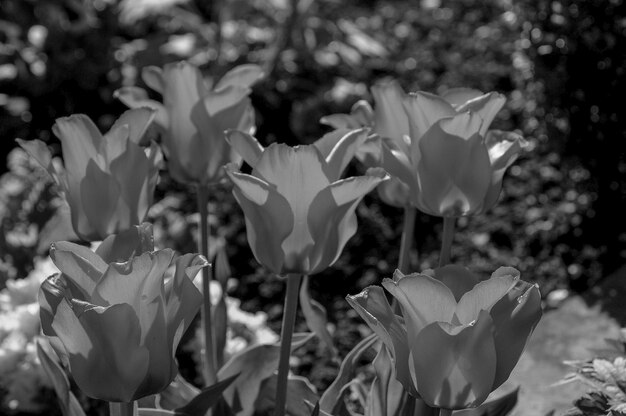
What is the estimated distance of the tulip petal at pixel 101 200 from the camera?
1435 millimetres

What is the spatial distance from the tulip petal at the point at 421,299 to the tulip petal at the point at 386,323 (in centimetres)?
2

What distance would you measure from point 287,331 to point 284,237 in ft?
0.55

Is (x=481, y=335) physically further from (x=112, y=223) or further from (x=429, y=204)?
(x=112, y=223)

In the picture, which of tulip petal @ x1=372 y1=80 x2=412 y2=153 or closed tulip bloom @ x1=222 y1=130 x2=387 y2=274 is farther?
tulip petal @ x1=372 y1=80 x2=412 y2=153

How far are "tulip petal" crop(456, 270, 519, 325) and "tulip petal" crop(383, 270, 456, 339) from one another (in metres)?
0.01

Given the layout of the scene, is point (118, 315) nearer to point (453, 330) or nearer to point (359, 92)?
point (453, 330)

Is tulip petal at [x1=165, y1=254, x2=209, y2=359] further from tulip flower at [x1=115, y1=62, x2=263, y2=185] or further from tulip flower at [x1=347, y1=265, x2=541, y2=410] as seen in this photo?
tulip flower at [x1=115, y1=62, x2=263, y2=185]

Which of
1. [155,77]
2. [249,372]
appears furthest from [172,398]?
[155,77]

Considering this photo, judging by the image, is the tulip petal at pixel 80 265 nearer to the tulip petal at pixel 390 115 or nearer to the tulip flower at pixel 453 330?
the tulip flower at pixel 453 330

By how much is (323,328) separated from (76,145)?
1.85 feet

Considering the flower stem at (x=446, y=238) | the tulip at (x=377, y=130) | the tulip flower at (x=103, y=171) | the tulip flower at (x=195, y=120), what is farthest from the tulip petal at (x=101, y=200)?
the flower stem at (x=446, y=238)

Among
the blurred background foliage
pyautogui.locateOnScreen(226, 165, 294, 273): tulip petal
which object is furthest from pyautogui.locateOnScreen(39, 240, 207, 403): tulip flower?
the blurred background foliage

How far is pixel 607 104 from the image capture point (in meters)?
2.88

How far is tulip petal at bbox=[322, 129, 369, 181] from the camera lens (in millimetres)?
1325
